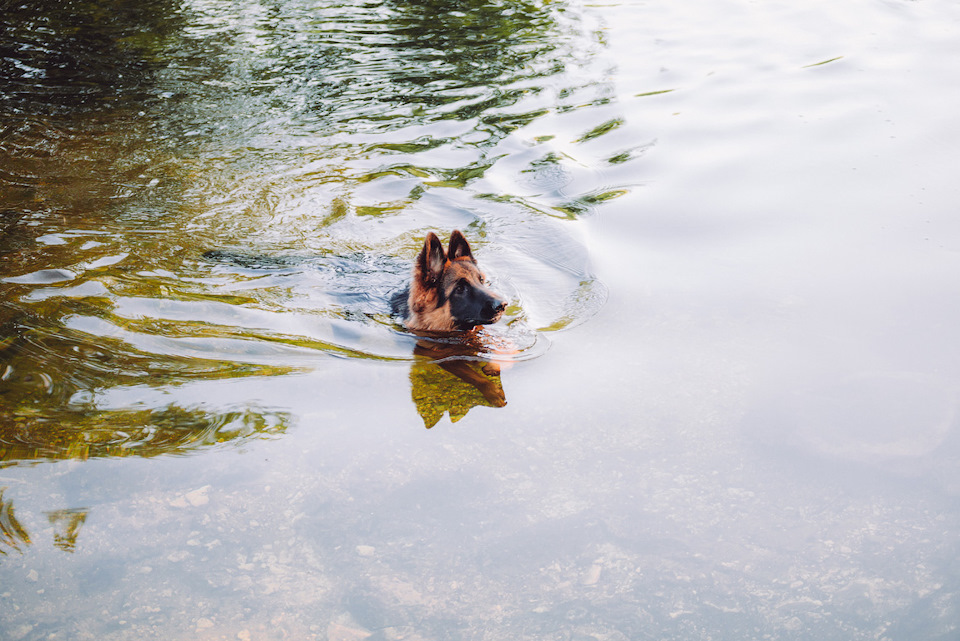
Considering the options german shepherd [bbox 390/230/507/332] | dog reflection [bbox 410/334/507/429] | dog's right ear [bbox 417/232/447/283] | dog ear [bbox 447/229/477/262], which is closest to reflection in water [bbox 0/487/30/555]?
dog reflection [bbox 410/334/507/429]

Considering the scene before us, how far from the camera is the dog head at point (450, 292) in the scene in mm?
7148

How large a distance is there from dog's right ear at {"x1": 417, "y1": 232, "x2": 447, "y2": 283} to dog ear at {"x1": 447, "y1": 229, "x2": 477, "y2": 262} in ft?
0.24

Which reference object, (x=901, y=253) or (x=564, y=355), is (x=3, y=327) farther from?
(x=901, y=253)

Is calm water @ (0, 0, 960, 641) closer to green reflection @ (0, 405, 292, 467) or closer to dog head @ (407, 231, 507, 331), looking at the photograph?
green reflection @ (0, 405, 292, 467)

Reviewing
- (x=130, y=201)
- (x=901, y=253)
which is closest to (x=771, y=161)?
(x=901, y=253)

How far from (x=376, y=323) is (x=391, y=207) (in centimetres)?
266

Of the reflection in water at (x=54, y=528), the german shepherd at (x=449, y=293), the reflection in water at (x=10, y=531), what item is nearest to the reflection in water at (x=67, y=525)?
the reflection in water at (x=54, y=528)

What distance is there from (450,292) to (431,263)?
15.1 inches

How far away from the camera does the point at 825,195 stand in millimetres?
8945

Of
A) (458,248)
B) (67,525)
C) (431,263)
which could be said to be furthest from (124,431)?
(458,248)

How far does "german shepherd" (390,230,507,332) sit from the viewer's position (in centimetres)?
715

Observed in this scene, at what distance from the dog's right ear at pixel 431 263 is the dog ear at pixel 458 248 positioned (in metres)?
0.07

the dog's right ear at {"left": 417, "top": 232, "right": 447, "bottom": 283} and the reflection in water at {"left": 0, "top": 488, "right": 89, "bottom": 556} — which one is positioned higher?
the dog's right ear at {"left": 417, "top": 232, "right": 447, "bottom": 283}

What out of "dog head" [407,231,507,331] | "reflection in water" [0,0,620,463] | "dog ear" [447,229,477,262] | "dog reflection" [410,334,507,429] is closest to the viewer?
"dog reflection" [410,334,507,429]
